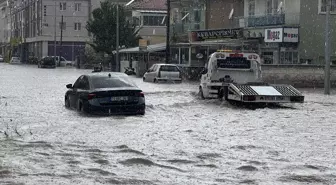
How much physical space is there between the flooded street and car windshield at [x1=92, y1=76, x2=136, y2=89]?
115 centimetres

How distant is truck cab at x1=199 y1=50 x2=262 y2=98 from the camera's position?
25125 mm

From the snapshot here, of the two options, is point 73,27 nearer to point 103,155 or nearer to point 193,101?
point 193,101

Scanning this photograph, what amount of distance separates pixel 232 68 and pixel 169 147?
13579 millimetres

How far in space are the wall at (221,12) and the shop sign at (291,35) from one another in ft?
34.8

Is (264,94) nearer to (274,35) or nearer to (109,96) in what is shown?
(109,96)

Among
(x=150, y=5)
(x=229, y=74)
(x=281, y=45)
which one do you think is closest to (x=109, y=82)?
(x=229, y=74)

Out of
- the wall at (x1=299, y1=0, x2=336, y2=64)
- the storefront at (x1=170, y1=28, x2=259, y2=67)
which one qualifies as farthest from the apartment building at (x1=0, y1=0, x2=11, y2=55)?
the wall at (x1=299, y1=0, x2=336, y2=64)

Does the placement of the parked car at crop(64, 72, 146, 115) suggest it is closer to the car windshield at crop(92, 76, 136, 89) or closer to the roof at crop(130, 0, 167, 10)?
the car windshield at crop(92, 76, 136, 89)

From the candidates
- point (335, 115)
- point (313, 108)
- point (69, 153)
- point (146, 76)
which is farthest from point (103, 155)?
point (146, 76)

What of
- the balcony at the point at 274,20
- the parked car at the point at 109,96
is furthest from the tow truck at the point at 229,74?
the balcony at the point at 274,20

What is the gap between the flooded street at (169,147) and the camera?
9.31 meters

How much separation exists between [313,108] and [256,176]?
13354 millimetres

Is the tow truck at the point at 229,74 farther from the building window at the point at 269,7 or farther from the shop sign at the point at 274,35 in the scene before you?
the building window at the point at 269,7

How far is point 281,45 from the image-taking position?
43375mm
